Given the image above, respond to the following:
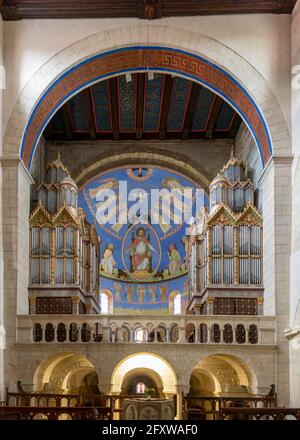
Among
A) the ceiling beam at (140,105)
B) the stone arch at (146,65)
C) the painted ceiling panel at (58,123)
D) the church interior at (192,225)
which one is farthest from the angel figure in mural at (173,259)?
the stone arch at (146,65)

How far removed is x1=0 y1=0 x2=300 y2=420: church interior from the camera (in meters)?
16.9

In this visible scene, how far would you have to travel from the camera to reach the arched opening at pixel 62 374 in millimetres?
17750

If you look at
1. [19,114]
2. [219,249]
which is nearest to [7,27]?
[19,114]

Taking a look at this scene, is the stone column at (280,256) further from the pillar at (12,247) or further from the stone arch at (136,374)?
the stone arch at (136,374)

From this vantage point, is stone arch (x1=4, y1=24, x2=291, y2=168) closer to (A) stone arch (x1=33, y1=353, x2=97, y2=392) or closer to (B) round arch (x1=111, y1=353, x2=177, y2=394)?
(A) stone arch (x1=33, y1=353, x2=97, y2=392)

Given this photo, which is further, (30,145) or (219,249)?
(219,249)

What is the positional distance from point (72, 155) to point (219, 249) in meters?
7.57

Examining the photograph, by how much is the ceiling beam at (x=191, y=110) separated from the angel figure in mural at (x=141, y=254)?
4451mm

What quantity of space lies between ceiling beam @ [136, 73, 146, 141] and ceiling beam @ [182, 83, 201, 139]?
1482 millimetres

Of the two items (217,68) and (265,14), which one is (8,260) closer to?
(217,68)

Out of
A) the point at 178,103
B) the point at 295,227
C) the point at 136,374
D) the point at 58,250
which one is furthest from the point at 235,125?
the point at 136,374

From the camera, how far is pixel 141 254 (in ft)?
88.0

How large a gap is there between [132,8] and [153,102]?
5.52 metres
